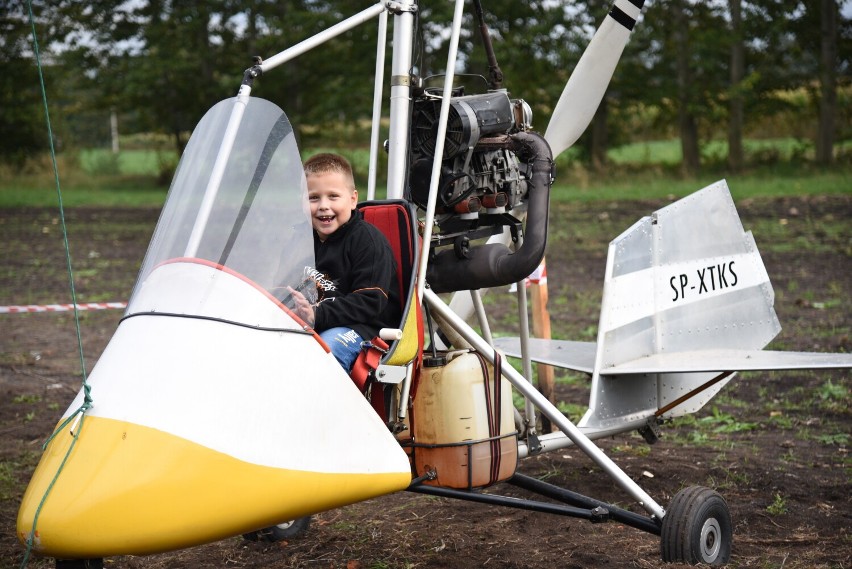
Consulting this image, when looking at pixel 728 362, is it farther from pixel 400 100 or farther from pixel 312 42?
pixel 312 42

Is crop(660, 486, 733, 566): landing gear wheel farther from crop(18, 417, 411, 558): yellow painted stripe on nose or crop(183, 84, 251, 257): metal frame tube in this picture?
crop(183, 84, 251, 257): metal frame tube

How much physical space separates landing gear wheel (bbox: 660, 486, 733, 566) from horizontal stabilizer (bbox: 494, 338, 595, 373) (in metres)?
0.96

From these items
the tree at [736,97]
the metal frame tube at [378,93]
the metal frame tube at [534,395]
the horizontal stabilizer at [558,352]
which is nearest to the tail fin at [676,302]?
the horizontal stabilizer at [558,352]

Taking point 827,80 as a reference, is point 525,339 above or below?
below

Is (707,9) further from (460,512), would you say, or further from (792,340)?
(460,512)

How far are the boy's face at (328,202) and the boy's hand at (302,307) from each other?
49cm

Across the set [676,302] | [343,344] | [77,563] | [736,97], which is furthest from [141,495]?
[736,97]

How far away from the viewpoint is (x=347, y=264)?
3850mm

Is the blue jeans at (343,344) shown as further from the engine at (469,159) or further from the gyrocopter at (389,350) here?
the engine at (469,159)

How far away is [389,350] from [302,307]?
0.42 m

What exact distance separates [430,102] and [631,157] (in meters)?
Answer: 30.2

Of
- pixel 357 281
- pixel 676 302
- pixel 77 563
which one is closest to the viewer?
pixel 77 563

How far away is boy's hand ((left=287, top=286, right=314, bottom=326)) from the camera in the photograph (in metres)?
3.42

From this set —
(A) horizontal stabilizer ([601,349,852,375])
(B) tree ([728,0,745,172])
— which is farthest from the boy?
(B) tree ([728,0,745,172])
